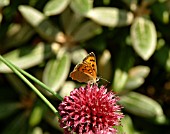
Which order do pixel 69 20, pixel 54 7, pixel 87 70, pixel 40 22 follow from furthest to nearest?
pixel 69 20 → pixel 40 22 → pixel 54 7 → pixel 87 70

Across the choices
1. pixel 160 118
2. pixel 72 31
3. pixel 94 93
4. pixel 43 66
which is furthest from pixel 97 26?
pixel 94 93

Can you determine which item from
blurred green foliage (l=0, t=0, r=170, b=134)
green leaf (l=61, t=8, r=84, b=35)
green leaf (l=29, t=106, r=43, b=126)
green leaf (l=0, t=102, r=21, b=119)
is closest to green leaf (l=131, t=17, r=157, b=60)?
blurred green foliage (l=0, t=0, r=170, b=134)

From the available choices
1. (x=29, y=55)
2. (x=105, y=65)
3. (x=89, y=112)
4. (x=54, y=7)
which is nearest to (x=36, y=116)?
(x=29, y=55)

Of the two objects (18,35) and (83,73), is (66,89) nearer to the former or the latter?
(18,35)

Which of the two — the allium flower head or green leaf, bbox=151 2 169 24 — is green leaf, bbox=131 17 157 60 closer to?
green leaf, bbox=151 2 169 24

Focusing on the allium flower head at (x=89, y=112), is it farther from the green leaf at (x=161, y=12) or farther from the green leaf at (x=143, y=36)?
the green leaf at (x=161, y=12)

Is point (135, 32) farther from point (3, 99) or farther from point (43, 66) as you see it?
point (3, 99)

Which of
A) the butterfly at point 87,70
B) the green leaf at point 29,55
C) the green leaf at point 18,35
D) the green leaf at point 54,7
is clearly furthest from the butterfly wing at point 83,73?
the green leaf at point 18,35

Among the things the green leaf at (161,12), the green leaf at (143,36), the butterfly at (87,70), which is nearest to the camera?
the butterfly at (87,70)
